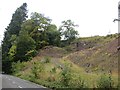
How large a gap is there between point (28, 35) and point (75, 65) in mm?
29102

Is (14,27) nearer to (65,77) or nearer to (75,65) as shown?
(75,65)

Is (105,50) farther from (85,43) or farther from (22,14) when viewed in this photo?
(22,14)

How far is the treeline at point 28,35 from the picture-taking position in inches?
3438

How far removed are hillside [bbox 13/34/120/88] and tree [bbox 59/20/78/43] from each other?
510 centimetres

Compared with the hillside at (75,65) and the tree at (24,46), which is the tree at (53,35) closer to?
the hillside at (75,65)

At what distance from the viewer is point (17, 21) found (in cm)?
10025

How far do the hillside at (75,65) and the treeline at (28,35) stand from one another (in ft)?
11.3

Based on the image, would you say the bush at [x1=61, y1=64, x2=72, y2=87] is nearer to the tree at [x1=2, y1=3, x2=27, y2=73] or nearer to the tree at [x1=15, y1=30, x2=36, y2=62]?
the tree at [x1=15, y1=30, x2=36, y2=62]

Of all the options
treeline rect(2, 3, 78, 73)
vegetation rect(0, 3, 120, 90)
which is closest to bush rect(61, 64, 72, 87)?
vegetation rect(0, 3, 120, 90)

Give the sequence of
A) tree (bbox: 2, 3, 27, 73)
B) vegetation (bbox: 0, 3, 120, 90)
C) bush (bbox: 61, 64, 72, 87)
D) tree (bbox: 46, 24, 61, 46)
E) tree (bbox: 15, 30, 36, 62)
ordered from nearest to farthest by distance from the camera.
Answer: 1. bush (bbox: 61, 64, 72, 87)
2. vegetation (bbox: 0, 3, 120, 90)
3. tree (bbox: 15, 30, 36, 62)
4. tree (bbox: 46, 24, 61, 46)
5. tree (bbox: 2, 3, 27, 73)

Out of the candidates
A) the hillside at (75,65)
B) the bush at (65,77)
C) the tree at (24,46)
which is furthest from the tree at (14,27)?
the bush at (65,77)

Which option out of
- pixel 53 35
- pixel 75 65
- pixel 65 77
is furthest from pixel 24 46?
pixel 65 77

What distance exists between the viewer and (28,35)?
8806 centimetres

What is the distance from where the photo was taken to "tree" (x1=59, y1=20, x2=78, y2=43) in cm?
9825
